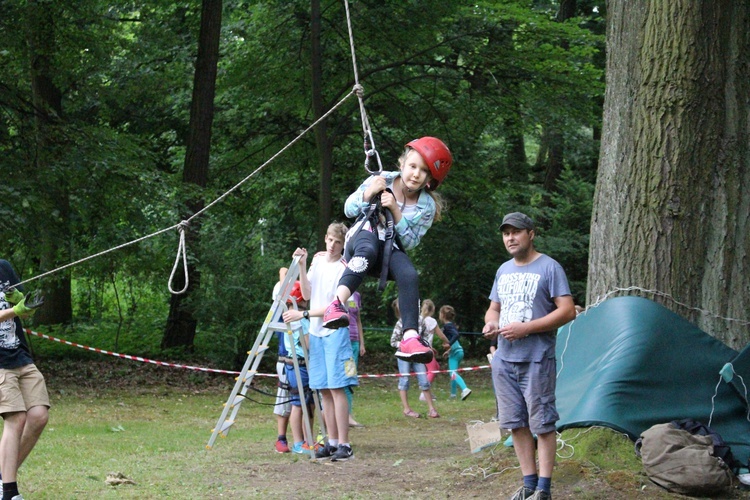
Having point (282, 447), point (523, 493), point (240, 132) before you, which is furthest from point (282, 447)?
point (240, 132)

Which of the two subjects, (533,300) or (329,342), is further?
(329,342)

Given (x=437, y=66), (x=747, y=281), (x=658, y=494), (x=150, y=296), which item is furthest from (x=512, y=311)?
(x=150, y=296)

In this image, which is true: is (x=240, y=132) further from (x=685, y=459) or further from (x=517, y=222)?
(x=685, y=459)

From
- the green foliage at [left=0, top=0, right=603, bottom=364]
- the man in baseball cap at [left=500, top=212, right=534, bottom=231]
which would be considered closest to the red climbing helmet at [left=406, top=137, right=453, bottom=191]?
the man in baseball cap at [left=500, top=212, right=534, bottom=231]

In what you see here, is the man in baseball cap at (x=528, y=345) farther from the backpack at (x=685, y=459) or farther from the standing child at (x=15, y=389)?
the standing child at (x=15, y=389)

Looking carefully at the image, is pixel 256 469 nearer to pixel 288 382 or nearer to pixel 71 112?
pixel 288 382

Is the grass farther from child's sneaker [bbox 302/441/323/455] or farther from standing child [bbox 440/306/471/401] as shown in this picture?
standing child [bbox 440/306/471/401]

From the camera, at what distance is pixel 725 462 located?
5816 millimetres

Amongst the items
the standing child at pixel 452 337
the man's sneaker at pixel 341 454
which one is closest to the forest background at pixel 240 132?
the standing child at pixel 452 337

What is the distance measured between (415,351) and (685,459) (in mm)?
1898

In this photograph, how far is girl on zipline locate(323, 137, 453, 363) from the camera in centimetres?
530

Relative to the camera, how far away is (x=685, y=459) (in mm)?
5652

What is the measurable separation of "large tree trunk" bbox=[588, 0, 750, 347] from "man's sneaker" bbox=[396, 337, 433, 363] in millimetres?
2166

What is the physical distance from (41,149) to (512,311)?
996cm
